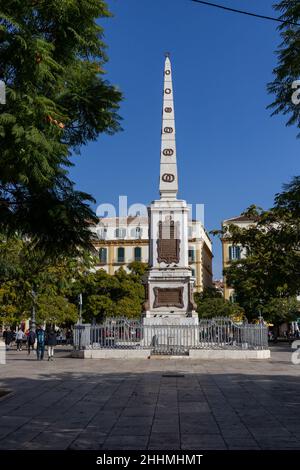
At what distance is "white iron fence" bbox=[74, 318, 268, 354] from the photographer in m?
22.5

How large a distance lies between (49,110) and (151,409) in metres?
5.49

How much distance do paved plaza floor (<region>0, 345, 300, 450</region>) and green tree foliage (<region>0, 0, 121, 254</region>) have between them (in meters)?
3.15

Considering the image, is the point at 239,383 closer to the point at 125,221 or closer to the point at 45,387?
the point at 45,387

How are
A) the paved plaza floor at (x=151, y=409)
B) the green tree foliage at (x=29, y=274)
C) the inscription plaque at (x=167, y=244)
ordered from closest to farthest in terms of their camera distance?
the paved plaza floor at (x=151, y=409) < the green tree foliage at (x=29, y=274) < the inscription plaque at (x=167, y=244)

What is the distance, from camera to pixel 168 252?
25031mm

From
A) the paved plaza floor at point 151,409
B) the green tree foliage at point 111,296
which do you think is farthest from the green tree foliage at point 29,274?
the green tree foliage at point 111,296

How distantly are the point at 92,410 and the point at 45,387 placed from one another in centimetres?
373

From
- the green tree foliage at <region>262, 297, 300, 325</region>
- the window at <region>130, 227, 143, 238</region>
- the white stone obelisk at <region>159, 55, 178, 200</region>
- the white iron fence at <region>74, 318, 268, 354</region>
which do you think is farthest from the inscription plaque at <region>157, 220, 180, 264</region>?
the window at <region>130, 227, 143, 238</region>

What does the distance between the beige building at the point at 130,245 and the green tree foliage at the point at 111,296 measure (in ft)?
66.9

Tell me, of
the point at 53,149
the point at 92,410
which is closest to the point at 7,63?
the point at 53,149

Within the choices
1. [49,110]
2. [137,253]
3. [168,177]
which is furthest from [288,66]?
[137,253]

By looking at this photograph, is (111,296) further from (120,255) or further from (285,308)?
(120,255)

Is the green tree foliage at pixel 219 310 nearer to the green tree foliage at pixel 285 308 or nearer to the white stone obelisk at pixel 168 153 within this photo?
the green tree foliage at pixel 285 308

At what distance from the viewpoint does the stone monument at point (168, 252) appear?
24094mm
